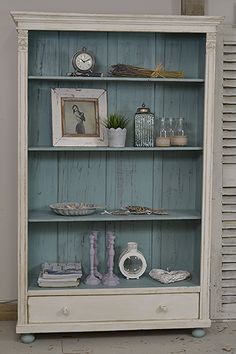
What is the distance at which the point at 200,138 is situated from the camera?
152 inches

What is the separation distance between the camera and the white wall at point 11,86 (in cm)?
391

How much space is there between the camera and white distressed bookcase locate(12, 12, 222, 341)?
11.9ft

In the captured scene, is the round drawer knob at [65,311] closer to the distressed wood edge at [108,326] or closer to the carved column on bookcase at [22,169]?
the distressed wood edge at [108,326]

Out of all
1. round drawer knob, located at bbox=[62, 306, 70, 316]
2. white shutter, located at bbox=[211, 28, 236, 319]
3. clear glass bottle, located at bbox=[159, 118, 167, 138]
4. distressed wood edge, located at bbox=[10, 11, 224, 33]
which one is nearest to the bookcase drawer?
round drawer knob, located at bbox=[62, 306, 70, 316]

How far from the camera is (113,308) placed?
369 centimetres

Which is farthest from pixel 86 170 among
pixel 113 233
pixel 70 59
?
pixel 70 59

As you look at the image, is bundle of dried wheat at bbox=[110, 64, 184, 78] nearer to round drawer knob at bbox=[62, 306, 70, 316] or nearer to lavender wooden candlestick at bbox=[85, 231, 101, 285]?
lavender wooden candlestick at bbox=[85, 231, 101, 285]

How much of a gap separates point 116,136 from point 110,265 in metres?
0.78

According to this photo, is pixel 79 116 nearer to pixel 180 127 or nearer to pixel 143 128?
pixel 143 128

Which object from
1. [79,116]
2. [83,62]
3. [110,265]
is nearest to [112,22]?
[83,62]

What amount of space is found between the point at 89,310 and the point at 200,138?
1.23 m

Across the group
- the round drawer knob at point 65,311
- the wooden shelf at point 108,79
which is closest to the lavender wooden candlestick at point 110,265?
the round drawer knob at point 65,311

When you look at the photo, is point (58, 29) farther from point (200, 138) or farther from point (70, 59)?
point (200, 138)

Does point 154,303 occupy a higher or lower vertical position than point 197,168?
lower
